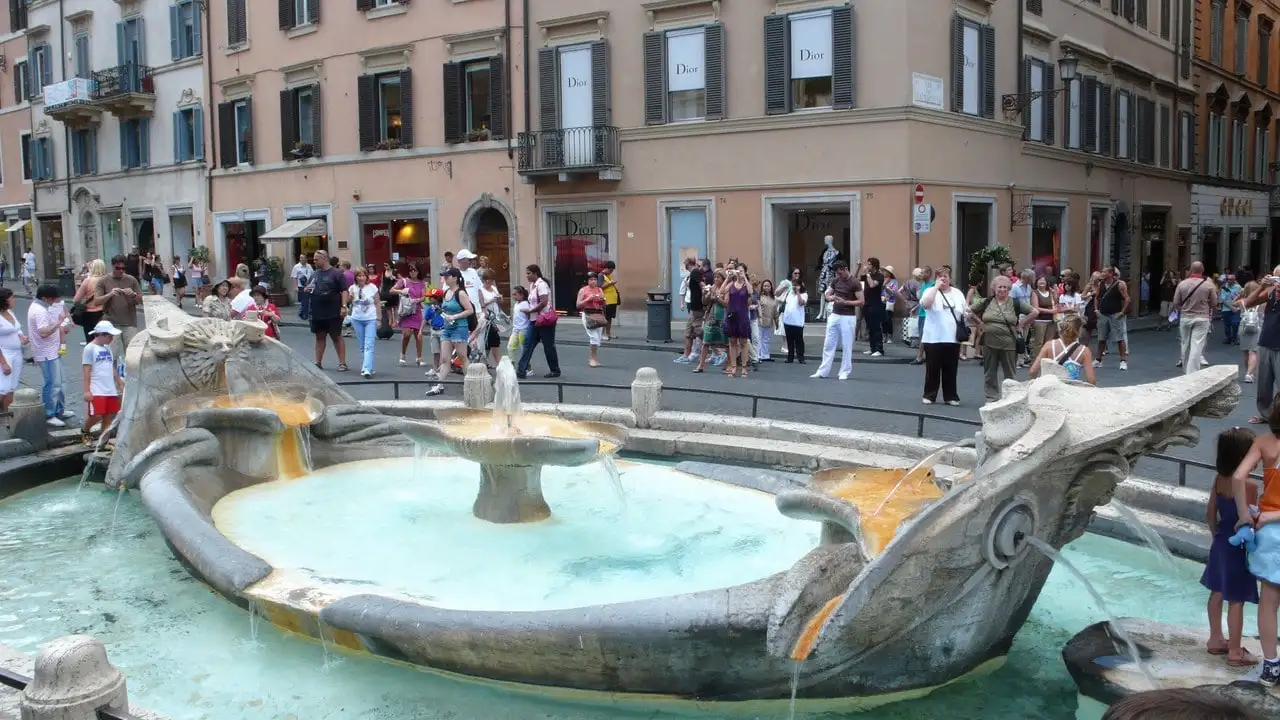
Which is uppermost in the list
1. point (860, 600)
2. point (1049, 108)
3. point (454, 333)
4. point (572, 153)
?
point (1049, 108)

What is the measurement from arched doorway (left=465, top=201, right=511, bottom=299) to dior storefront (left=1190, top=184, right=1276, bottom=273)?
20657 millimetres

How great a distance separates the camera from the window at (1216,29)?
34.6 m

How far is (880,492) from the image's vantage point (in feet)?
19.5

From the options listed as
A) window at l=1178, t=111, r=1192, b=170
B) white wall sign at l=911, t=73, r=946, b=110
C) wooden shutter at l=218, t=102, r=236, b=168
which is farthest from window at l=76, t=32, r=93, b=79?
window at l=1178, t=111, r=1192, b=170

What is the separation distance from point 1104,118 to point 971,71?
7.33m

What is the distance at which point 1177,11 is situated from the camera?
32.0 metres

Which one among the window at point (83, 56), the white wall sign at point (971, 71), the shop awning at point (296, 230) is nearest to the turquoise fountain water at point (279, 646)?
the white wall sign at point (971, 71)

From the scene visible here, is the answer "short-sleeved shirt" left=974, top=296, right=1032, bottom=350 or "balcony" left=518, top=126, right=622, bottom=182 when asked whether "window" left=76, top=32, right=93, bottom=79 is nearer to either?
"balcony" left=518, top=126, right=622, bottom=182

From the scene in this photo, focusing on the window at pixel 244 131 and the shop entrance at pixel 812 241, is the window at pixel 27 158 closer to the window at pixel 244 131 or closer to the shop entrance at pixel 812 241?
the window at pixel 244 131

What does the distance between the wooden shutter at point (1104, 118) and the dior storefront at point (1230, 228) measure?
7.32 metres

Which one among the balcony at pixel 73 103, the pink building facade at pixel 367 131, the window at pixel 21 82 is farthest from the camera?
the window at pixel 21 82

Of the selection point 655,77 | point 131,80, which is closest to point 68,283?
point 131,80

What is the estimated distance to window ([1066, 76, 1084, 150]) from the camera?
85.8 feet

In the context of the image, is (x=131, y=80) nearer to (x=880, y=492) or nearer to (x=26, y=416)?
(x=26, y=416)
